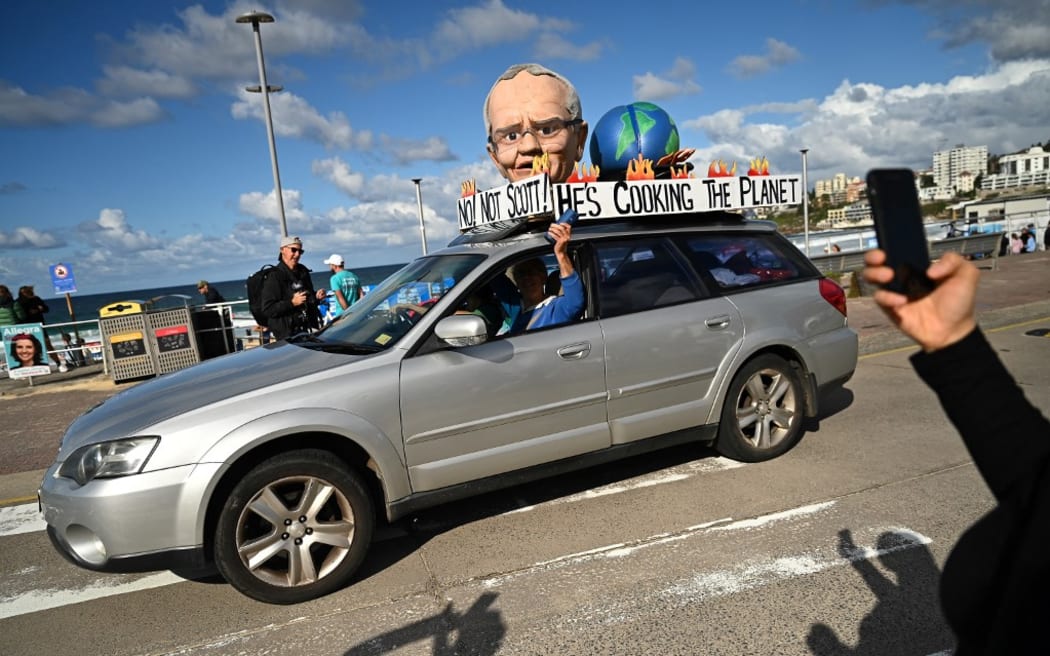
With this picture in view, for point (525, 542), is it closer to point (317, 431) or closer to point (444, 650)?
point (444, 650)

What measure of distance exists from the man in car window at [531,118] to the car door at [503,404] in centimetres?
257

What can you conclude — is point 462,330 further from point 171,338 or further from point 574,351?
point 171,338

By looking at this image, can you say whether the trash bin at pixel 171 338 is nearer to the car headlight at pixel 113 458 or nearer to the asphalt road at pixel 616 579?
the asphalt road at pixel 616 579

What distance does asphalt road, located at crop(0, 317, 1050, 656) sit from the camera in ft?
9.11

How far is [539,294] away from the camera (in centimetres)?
446

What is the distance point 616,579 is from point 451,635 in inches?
33.3

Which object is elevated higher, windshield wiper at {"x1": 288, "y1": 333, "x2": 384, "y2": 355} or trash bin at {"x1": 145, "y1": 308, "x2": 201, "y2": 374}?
windshield wiper at {"x1": 288, "y1": 333, "x2": 384, "y2": 355}

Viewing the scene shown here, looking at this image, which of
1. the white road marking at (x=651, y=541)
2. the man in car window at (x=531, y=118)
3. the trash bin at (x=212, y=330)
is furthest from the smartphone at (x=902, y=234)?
the trash bin at (x=212, y=330)

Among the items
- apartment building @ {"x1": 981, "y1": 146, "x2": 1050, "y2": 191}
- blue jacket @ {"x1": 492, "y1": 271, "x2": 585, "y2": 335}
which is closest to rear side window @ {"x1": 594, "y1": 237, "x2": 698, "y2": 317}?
blue jacket @ {"x1": 492, "y1": 271, "x2": 585, "y2": 335}

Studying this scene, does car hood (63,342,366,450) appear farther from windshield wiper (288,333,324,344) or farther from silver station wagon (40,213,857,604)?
windshield wiper (288,333,324,344)

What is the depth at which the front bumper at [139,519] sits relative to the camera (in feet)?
9.83

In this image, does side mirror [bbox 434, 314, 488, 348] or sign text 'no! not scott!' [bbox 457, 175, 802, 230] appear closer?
side mirror [bbox 434, 314, 488, 348]

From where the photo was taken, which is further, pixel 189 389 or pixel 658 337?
pixel 658 337

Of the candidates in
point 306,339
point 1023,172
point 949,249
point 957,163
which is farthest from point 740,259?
point 957,163
